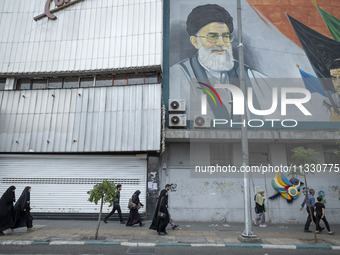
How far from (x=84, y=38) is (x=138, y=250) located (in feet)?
39.9

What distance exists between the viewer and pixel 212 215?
12.9 meters

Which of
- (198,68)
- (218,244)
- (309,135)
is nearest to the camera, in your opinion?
(218,244)

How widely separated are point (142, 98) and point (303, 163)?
8124 mm

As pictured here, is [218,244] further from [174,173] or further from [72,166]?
[72,166]

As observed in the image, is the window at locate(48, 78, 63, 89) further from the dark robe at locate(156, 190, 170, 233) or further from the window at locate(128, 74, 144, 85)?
the dark robe at locate(156, 190, 170, 233)

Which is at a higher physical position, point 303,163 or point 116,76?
point 116,76

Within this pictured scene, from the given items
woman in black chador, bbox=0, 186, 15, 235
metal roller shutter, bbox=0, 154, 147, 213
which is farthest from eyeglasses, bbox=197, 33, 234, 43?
woman in black chador, bbox=0, 186, 15, 235

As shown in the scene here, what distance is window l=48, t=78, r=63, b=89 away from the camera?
14359mm

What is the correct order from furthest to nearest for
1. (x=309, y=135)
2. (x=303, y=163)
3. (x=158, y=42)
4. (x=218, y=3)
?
(x=218, y=3)
(x=158, y=42)
(x=309, y=135)
(x=303, y=163)

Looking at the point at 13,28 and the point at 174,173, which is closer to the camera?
the point at 174,173

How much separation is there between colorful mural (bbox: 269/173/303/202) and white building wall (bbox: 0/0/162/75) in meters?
9.26

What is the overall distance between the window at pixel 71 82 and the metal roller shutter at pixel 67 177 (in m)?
4.09

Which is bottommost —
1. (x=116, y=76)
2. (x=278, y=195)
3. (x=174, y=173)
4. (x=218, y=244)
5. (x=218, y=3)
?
(x=218, y=244)

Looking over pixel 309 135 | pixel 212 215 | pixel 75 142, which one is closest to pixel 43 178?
pixel 75 142
